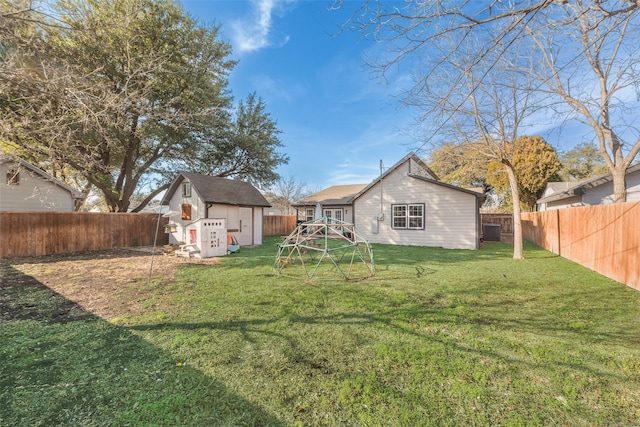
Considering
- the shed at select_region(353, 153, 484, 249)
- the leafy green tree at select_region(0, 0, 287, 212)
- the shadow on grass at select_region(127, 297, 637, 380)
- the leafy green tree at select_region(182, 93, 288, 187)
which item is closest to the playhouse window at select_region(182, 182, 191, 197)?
the leafy green tree at select_region(0, 0, 287, 212)

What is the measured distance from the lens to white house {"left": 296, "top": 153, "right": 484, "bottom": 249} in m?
12.8

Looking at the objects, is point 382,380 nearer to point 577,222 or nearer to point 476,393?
point 476,393

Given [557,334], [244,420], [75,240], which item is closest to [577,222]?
[557,334]

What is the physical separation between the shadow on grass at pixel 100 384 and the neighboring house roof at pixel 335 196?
16.6m

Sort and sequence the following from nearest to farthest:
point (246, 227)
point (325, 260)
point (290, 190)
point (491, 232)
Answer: point (325, 260) < point (246, 227) < point (491, 232) < point (290, 190)

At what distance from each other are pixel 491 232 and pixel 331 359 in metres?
18.0

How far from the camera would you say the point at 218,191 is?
13.9 m

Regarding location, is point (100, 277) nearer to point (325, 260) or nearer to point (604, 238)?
point (325, 260)

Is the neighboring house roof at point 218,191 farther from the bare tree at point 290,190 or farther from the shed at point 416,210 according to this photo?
the bare tree at point 290,190

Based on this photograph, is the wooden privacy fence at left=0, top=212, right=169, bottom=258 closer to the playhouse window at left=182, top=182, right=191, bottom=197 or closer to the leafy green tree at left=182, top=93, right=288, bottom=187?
the playhouse window at left=182, top=182, right=191, bottom=197

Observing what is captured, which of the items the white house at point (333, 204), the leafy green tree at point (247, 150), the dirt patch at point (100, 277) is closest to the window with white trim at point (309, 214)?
the white house at point (333, 204)

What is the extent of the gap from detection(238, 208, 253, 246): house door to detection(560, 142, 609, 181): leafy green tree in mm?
30518

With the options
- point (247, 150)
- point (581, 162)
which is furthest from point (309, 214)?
point (581, 162)

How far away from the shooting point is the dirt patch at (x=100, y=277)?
5044 millimetres
